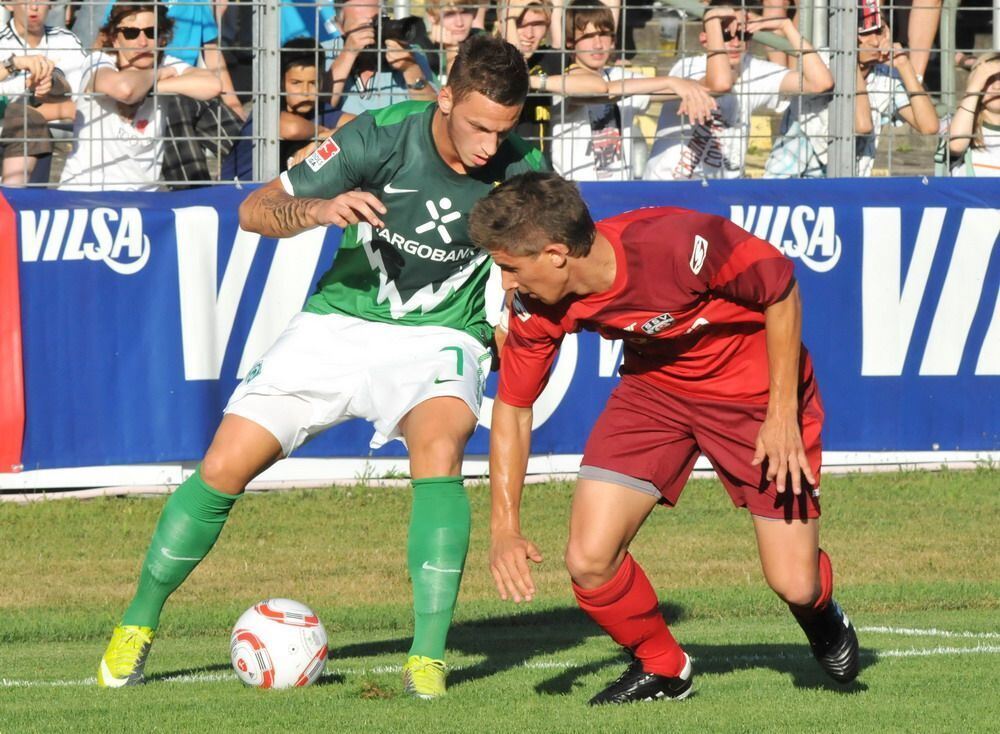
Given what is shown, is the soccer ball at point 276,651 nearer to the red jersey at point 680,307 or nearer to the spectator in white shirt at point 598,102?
the red jersey at point 680,307

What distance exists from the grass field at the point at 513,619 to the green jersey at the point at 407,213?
1.46 m

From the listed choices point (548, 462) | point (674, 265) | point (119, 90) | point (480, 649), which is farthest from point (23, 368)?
point (674, 265)

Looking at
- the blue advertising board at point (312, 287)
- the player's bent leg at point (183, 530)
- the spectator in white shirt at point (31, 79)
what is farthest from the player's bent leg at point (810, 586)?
the spectator in white shirt at point (31, 79)

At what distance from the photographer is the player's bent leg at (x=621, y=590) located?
19.1 feet

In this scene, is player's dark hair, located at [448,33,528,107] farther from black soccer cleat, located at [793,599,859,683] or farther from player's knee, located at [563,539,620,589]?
black soccer cleat, located at [793,599,859,683]

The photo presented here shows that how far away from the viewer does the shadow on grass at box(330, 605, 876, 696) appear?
6.46m

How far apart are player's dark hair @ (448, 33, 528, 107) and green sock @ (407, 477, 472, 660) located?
1.41 m

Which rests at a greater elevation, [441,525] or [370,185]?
[370,185]

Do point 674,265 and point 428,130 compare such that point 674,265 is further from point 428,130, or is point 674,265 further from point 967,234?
point 967,234

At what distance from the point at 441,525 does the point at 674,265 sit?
4.49 ft

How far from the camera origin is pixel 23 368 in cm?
1005

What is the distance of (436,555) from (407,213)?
1.36 m

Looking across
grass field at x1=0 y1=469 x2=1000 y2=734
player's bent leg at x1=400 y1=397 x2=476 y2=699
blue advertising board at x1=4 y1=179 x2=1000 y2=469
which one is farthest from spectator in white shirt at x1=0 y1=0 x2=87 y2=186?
player's bent leg at x1=400 y1=397 x2=476 y2=699

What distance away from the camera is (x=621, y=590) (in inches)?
231
